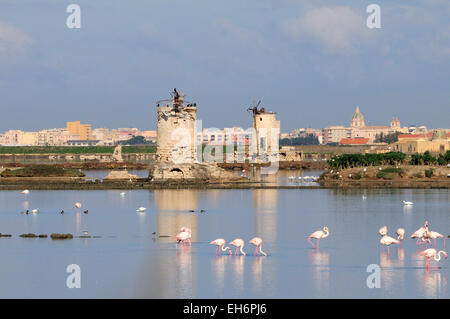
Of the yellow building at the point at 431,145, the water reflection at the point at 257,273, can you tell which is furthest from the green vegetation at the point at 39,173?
the yellow building at the point at 431,145

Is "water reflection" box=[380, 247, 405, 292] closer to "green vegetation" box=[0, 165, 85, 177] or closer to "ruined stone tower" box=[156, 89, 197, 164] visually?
"ruined stone tower" box=[156, 89, 197, 164]

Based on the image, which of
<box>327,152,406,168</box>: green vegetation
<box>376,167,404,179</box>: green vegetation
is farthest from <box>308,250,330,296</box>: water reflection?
<box>327,152,406,168</box>: green vegetation

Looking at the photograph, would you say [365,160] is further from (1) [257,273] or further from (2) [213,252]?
(1) [257,273]

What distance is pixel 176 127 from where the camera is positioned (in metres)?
47.6

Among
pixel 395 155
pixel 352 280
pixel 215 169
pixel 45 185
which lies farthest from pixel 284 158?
pixel 352 280

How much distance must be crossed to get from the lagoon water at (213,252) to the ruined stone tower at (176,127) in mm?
10810

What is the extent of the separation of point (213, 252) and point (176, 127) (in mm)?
27780

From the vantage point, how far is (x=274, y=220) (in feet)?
94.5

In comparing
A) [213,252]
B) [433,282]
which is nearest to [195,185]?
[213,252]

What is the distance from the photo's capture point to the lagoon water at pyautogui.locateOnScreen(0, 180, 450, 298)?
1584 cm

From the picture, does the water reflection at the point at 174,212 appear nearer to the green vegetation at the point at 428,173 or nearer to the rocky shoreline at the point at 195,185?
the rocky shoreline at the point at 195,185

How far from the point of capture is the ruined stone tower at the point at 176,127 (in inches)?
1874

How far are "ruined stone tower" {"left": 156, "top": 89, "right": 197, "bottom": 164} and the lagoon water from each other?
1081 centimetres

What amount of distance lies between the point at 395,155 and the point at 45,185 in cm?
2477
